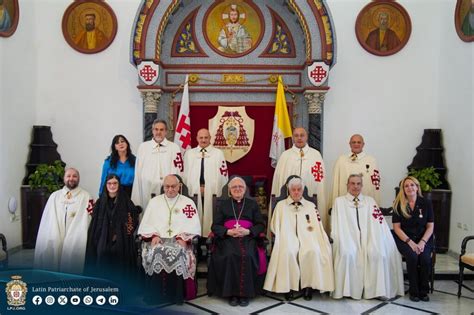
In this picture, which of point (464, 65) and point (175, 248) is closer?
point (175, 248)

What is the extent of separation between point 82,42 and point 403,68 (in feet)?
16.2

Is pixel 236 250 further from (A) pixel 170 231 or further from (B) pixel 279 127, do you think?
(B) pixel 279 127

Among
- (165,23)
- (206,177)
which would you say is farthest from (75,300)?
(165,23)

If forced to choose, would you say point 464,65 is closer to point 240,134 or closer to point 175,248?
point 240,134

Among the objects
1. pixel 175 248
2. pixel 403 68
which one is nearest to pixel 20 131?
pixel 175 248

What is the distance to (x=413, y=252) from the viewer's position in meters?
4.41

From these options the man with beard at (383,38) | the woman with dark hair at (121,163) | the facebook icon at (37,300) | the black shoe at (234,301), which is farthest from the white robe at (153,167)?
the man with beard at (383,38)

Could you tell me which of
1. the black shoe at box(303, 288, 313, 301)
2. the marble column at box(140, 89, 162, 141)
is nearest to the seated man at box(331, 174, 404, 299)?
the black shoe at box(303, 288, 313, 301)

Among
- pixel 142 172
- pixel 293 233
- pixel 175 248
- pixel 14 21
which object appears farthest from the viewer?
pixel 14 21

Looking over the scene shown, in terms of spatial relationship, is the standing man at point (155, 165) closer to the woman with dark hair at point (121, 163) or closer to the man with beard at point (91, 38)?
the woman with dark hair at point (121, 163)

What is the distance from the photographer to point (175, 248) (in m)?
4.17

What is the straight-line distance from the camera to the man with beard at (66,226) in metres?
4.40

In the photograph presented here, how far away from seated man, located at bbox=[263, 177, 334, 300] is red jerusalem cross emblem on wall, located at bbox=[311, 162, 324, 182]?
817 mm

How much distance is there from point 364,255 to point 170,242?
206 cm
